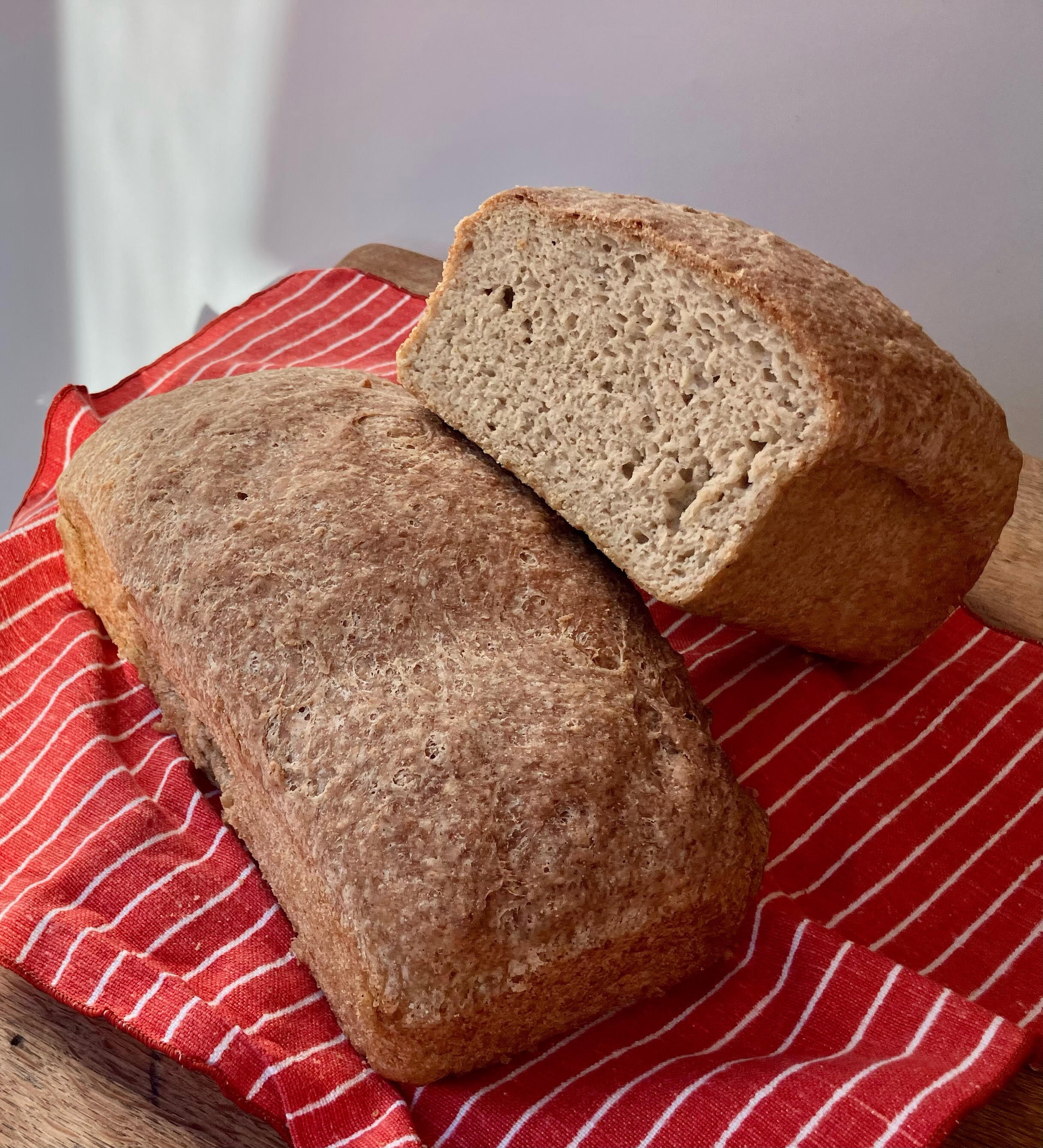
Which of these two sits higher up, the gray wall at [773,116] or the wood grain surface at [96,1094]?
the gray wall at [773,116]

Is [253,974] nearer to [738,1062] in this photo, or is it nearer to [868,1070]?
[738,1062]

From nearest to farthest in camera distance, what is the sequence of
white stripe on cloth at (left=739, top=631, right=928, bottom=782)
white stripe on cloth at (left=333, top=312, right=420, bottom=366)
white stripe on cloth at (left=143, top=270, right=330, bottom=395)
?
white stripe on cloth at (left=739, top=631, right=928, bottom=782) < white stripe on cloth at (left=143, top=270, right=330, bottom=395) < white stripe on cloth at (left=333, top=312, right=420, bottom=366)

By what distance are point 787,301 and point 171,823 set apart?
117 centimetres

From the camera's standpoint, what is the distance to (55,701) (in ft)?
6.31

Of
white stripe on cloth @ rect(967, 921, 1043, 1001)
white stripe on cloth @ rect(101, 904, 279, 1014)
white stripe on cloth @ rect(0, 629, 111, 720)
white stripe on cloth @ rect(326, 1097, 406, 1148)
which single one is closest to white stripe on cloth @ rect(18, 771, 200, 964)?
white stripe on cloth @ rect(101, 904, 279, 1014)

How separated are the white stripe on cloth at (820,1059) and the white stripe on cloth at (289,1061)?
0.50 m

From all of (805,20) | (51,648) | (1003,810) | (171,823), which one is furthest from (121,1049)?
(805,20)

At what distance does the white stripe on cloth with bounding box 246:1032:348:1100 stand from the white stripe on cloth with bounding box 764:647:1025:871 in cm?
66

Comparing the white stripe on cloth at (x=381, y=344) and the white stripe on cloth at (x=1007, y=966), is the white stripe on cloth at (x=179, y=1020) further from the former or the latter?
the white stripe on cloth at (x=381, y=344)

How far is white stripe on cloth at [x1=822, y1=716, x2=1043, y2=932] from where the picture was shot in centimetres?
176

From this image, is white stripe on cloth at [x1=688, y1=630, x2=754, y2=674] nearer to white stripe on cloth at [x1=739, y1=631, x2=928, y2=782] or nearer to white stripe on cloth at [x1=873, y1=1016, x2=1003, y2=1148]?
white stripe on cloth at [x1=739, y1=631, x2=928, y2=782]

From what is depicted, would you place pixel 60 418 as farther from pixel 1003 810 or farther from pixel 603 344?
pixel 1003 810

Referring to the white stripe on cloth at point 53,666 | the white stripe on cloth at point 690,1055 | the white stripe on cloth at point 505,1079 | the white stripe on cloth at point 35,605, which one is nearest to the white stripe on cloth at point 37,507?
the white stripe on cloth at point 35,605

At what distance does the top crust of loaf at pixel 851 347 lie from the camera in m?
1.49
